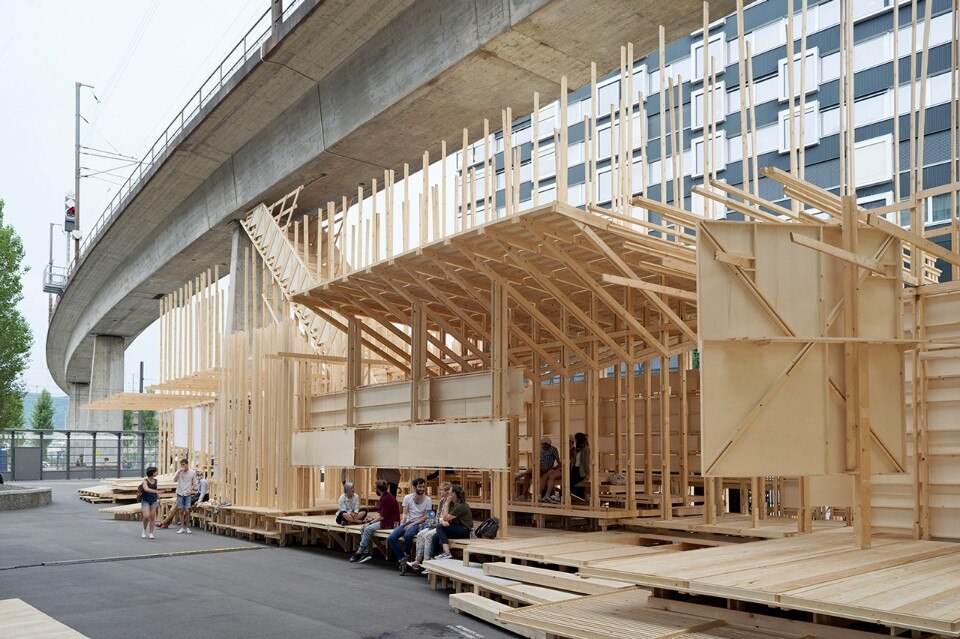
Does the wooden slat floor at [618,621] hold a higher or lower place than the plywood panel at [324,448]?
lower

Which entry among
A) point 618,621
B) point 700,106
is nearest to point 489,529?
point 618,621

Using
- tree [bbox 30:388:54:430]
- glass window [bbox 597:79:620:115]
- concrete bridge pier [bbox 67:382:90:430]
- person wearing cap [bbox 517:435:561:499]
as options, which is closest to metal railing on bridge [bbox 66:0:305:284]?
person wearing cap [bbox 517:435:561:499]

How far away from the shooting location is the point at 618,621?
8.78 meters

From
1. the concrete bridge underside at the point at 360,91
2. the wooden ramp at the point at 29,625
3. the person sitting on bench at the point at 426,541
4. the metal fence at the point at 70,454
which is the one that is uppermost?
the concrete bridge underside at the point at 360,91

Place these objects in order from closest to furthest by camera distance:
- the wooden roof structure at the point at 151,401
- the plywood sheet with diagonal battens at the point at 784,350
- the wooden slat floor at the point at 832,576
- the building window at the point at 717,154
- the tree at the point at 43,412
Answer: the wooden slat floor at the point at 832,576
the plywood sheet with diagonal battens at the point at 784,350
the wooden roof structure at the point at 151,401
the building window at the point at 717,154
the tree at the point at 43,412

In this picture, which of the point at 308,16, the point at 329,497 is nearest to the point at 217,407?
the point at 329,497

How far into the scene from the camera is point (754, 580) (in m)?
8.05

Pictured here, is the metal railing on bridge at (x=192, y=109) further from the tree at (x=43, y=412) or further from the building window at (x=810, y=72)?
the tree at (x=43, y=412)

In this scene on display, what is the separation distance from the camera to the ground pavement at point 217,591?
1014 cm

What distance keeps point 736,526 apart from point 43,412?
278 ft

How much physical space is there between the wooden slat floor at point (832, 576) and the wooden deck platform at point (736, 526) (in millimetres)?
2031

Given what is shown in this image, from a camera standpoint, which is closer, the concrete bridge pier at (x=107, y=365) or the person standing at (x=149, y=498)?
the person standing at (x=149, y=498)

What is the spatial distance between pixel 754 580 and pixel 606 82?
39492 millimetres

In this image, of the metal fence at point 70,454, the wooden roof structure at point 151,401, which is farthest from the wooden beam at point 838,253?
the metal fence at point 70,454
